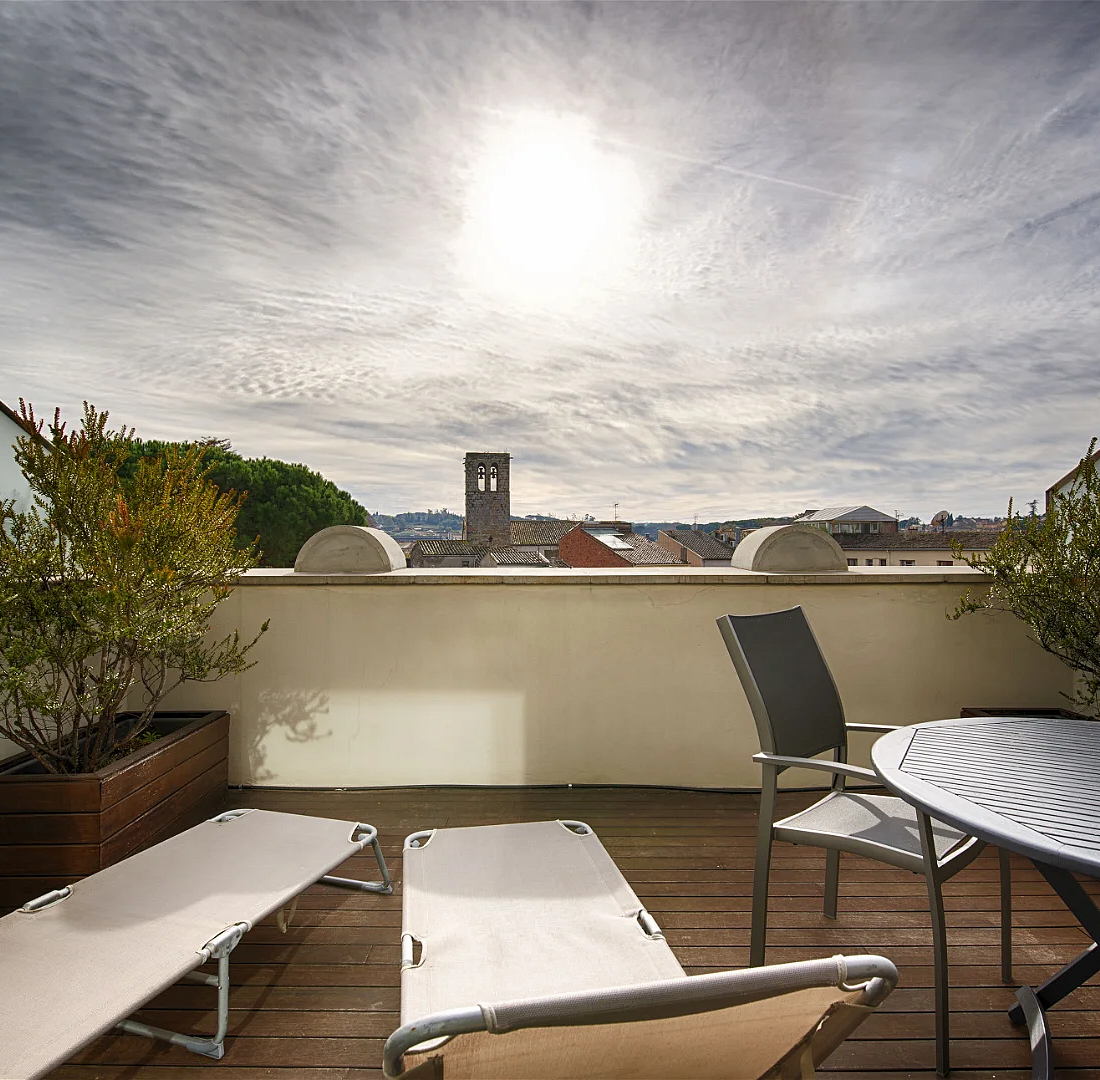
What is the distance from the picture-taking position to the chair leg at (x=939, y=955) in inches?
63.0

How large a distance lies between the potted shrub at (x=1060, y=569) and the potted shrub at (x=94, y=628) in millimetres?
3315

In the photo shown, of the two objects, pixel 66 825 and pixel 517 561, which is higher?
pixel 517 561

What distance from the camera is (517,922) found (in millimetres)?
1655

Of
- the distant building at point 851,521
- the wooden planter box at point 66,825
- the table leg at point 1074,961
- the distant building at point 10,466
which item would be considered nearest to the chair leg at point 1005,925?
the table leg at point 1074,961

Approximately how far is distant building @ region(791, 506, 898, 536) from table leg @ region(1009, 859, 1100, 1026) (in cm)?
227

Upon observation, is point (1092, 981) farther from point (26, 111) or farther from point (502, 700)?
point (26, 111)

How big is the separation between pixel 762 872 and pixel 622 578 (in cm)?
170

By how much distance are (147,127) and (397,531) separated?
12.8 m

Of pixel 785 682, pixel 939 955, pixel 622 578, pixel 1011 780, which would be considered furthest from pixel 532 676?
pixel 1011 780

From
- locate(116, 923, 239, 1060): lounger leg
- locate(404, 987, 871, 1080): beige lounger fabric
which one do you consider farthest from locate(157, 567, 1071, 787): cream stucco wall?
locate(404, 987, 871, 1080): beige lounger fabric

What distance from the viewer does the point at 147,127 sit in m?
12.8

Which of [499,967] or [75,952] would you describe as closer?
[499,967]

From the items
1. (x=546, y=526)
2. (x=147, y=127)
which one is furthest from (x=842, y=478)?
(x=147, y=127)

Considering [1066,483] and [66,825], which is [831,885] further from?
[66,825]
